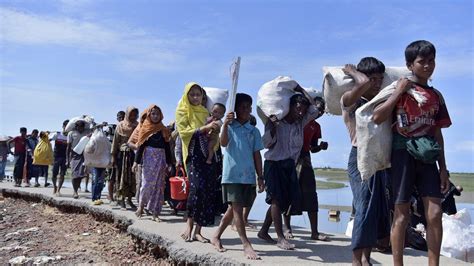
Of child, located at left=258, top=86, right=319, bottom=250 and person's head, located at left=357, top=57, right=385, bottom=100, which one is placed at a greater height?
person's head, located at left=357, top=57, right=385, bottom=100

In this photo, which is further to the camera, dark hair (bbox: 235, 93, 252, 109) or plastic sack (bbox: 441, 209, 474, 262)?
plastic sack (bbox: 441, 209, 474, 262)

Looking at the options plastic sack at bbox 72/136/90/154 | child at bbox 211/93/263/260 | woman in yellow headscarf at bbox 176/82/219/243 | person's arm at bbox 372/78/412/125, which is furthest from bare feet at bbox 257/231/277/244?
plastic sack at bbox 72/136/90/154

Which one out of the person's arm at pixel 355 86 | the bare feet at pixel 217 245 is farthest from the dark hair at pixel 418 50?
the bare feet at pixel 217 245

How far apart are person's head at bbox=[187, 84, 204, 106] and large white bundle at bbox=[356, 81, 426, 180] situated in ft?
7.69

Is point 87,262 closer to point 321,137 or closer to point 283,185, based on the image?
point 283,185

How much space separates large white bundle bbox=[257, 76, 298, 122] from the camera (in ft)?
16.9

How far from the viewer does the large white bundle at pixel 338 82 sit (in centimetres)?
398

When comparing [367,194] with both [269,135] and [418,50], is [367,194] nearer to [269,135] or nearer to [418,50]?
[418,50]

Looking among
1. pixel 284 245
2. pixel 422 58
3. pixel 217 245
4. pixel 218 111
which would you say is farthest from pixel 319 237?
pixel 422 58

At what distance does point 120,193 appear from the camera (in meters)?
8.24

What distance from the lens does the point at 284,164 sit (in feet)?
17.6

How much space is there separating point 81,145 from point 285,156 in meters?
5.58

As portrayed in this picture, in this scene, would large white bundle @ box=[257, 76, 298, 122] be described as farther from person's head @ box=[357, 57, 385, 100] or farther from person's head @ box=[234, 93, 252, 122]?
person's head @ box=[357, 57, 385, 100]

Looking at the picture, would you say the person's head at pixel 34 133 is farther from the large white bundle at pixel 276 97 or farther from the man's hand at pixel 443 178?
the man's hand at pixel 443 178
